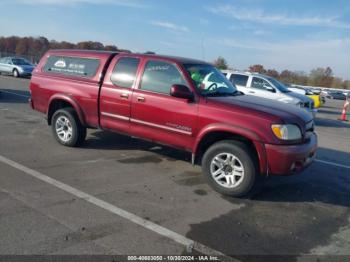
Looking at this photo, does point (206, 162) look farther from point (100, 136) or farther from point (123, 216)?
point (100, 136)

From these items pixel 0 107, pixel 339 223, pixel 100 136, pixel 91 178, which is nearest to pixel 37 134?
pixel 100 136

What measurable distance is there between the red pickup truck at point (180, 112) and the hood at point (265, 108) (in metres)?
0.01

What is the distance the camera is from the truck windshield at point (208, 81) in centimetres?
576

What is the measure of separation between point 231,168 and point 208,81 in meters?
1.64

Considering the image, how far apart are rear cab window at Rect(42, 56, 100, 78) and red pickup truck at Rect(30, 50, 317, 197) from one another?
2 cm

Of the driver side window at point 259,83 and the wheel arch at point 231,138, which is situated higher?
the driver side window at point 259,83

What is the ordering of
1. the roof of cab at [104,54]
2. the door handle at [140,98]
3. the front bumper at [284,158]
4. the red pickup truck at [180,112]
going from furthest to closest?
the roof of cab at [104,54] → the door handle at [140,98] → the red pickup truck at [180,112] → the front bumper at [284,158]

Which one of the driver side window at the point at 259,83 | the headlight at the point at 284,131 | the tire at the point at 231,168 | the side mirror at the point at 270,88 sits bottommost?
the tire at the point at 231,168

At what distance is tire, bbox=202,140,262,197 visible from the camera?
5.02m

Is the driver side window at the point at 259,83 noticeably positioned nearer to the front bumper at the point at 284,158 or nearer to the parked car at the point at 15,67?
the front bumper at the point at 284,158

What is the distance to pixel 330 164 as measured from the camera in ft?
24.8

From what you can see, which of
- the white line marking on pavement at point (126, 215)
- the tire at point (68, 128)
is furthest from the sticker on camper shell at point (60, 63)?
the white line marking on pavement at point (126, 215)

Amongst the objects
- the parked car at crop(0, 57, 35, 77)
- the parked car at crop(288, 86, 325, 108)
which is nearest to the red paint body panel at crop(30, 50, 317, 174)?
the parked car at crop(288, 86, 325, 108)

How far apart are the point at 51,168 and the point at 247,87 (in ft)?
34.9
